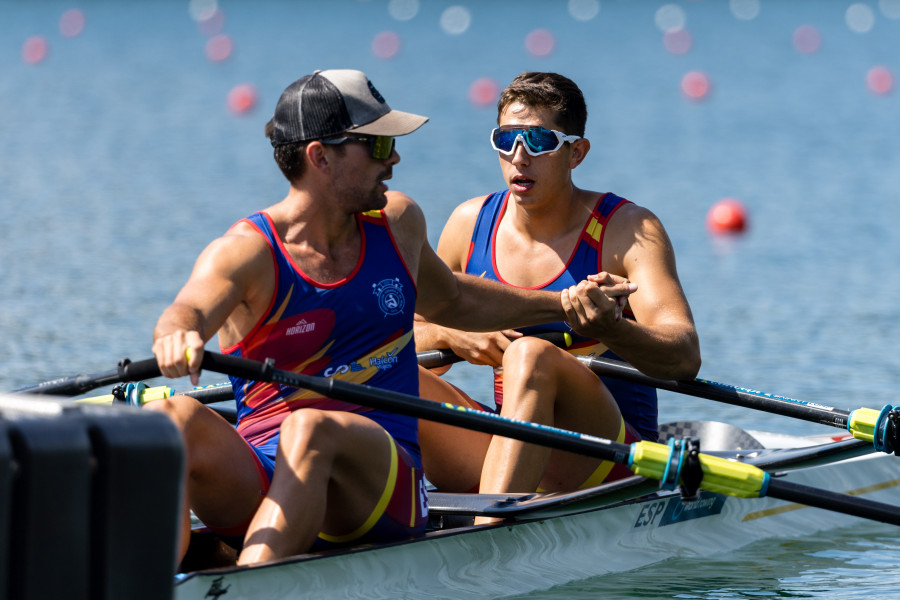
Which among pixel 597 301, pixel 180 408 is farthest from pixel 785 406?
pixel 180 408

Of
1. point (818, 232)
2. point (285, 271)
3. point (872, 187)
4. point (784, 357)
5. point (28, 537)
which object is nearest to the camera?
point (28, 537)

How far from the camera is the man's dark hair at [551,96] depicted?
511 centimetres

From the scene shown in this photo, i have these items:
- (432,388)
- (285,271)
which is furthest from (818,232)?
(285,271)

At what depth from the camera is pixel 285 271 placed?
3.98 m

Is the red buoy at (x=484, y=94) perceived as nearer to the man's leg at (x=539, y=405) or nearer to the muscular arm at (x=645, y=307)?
the muscular arm at (x=645, y=307)

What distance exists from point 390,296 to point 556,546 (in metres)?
1.19

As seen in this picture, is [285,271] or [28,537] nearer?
[28,537]

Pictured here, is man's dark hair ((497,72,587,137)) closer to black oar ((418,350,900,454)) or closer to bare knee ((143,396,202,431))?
black oar ((418,350,900,454))

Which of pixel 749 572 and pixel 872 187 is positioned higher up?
pixel 872 187

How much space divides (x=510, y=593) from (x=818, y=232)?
1121cm

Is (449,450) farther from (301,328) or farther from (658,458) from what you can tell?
(301,328)

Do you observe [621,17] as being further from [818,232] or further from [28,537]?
[28,537]

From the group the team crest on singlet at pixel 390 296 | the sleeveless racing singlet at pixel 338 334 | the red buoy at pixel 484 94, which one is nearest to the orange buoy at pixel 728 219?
the sleeveless racing singlet at pixel 338 334

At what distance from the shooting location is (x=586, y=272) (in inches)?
203
